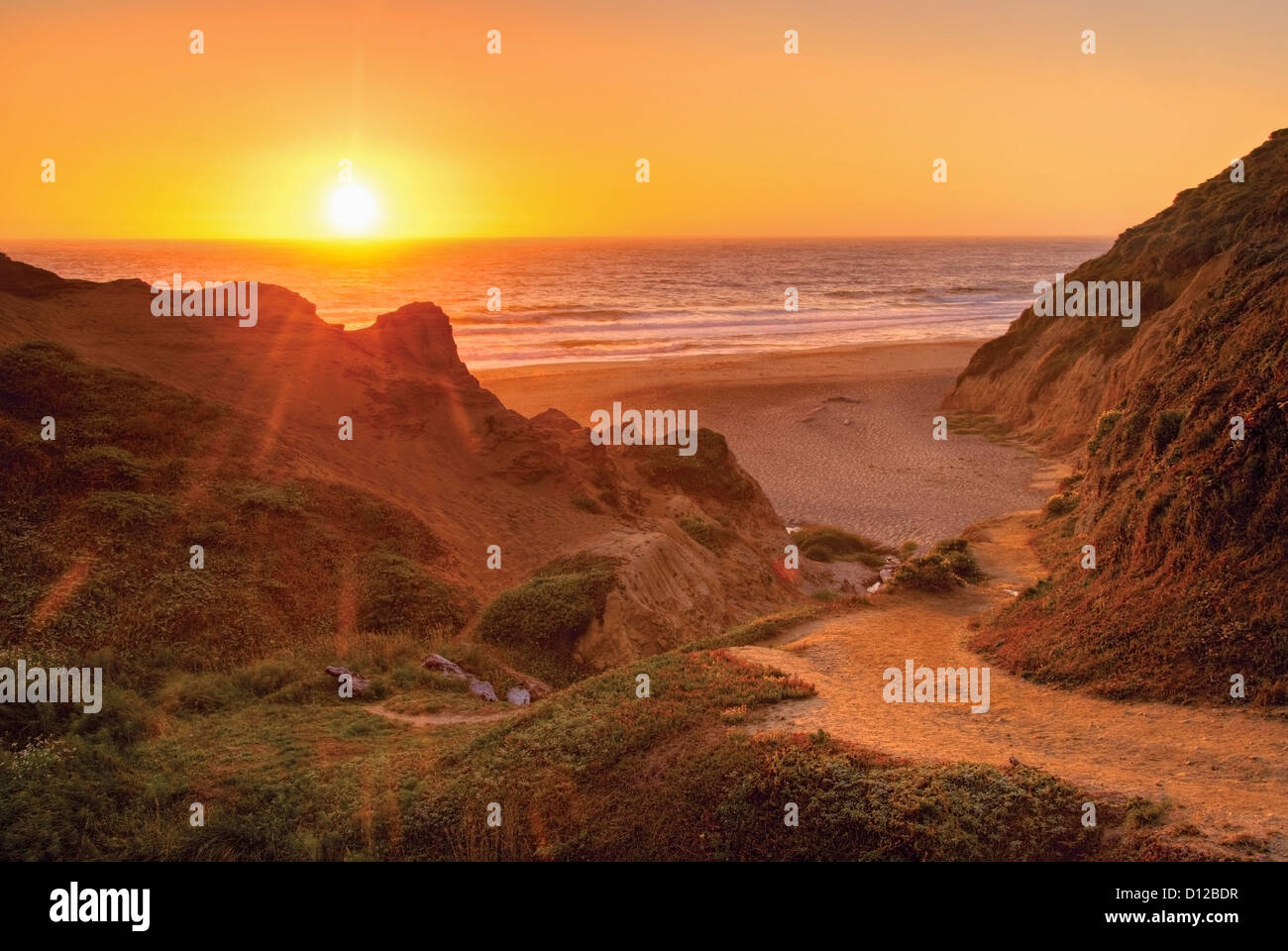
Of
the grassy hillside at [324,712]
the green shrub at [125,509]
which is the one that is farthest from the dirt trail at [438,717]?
the green shrub at [125,509]

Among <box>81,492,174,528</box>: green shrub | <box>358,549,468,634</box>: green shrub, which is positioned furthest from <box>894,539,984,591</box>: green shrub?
<box>81,492,174,528</box>: green shrub

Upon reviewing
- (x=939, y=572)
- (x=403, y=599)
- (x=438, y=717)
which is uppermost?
(x=939, y=572)

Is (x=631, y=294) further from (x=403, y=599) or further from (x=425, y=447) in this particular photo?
(x=403, y=599)

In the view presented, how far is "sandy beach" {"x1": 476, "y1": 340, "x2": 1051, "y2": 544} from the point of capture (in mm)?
31047

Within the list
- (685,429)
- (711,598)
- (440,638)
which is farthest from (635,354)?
(440,638)

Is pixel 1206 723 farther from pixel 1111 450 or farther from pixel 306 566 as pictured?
pixel 306 566

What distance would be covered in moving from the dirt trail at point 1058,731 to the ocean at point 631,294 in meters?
46.7

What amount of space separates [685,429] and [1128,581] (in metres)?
16.9

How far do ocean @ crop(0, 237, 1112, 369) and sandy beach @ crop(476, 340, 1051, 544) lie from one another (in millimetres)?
8005

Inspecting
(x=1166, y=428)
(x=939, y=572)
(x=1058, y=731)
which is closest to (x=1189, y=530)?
(x=1166, y=428)

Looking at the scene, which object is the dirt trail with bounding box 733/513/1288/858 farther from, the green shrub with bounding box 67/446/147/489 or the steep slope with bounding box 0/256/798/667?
the green shrub with bounding box 67/446/147/489

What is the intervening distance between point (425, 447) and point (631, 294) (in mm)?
87166

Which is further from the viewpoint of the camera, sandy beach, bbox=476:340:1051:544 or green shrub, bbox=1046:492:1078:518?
sandy beach, bbox=476:340:1051:544

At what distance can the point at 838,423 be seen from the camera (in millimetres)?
43188
